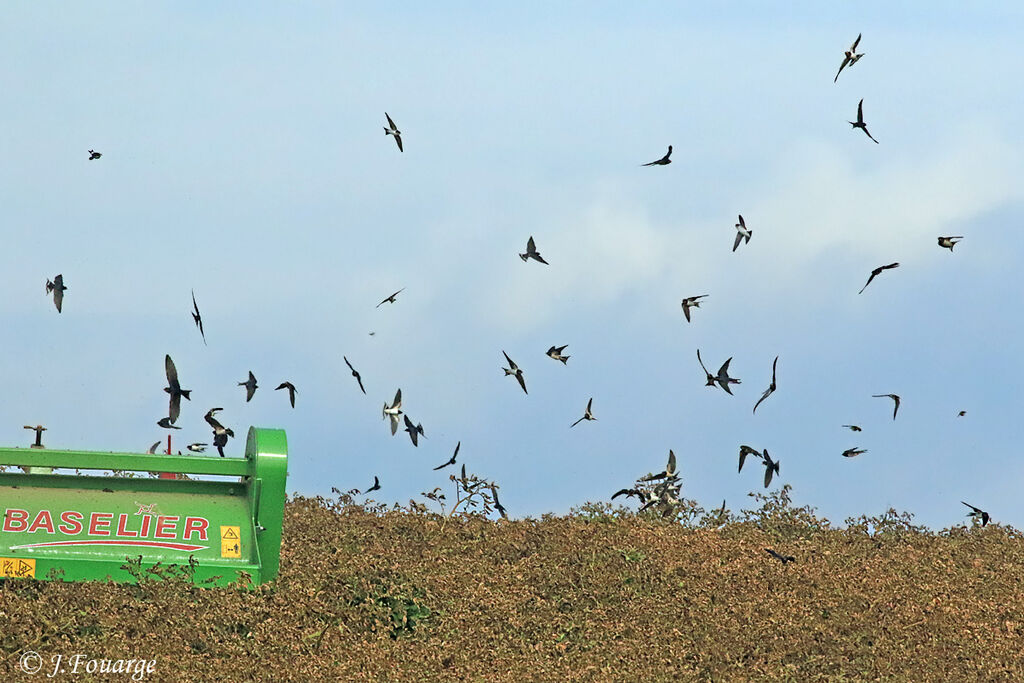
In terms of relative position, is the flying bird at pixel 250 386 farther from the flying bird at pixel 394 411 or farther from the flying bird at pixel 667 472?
the flying bird at pixel 667 472

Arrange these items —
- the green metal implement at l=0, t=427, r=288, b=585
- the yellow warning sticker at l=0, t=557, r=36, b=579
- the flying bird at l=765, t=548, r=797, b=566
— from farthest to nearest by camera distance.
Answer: the flying bird at l=765, t=548, r=797, b=566 < the green metal implement at l=0, t=427, r=288, b=585 < the yellow warning sticker at l=0, t=557, r=36, b=579

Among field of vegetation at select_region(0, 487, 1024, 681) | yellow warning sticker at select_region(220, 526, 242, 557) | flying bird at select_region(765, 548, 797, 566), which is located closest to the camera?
field of vegetation at select_region(0, 487, 1024, 681)

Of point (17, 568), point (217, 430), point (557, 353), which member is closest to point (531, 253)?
point (557, 353)

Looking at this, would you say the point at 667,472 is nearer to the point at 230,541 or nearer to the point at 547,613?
the point at 547,613

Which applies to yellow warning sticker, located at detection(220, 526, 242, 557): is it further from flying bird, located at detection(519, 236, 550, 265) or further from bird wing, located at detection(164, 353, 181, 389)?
flying bird, located at detection(519, 236, 550, 265)

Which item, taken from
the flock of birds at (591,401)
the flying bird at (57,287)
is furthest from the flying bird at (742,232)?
the flying bird at (57,287)

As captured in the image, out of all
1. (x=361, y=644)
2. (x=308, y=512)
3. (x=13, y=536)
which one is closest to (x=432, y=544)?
(x=308, y=512)

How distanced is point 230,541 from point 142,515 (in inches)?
35.6

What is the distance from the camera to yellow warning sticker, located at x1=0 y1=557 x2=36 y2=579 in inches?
453

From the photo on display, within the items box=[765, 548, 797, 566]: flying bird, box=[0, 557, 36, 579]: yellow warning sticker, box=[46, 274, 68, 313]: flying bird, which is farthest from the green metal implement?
box=[765, 548, 797, 566]: flying bird

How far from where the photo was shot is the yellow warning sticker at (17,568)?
11.5 meters

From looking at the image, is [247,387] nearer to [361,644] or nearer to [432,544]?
[432,544]

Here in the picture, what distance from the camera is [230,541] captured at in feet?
→ 39.7

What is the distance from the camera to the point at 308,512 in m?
16.2
